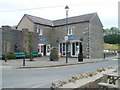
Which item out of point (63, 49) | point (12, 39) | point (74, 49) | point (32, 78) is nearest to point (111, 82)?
point (32, 78)

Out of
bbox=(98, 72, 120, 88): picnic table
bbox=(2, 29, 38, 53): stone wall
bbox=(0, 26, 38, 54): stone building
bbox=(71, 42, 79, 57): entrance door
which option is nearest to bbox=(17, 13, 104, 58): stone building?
bbox=(71, 42, 79, 57): entrance door

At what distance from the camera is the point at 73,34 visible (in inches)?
1262

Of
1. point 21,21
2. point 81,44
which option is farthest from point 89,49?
point 21,21

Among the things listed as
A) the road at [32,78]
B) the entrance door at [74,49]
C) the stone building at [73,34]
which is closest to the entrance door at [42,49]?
the stone building at [73,34]

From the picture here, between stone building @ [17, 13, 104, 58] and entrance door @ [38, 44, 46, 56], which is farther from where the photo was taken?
entrance door @ [38, 44, 46, 56]

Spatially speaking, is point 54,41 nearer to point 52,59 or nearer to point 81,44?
point 81,44

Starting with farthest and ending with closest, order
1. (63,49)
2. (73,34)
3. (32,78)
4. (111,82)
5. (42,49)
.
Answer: (63,49) → (42,49) → (73,34) → (32,78) → (111,82)

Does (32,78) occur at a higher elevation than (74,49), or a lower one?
lower

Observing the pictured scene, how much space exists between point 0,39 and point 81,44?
1454cm

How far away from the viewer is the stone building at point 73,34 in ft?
98.7

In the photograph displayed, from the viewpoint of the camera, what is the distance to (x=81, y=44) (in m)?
30.6

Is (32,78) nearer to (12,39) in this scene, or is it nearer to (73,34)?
(12,39)

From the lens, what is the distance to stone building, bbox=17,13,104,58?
30.1 metres

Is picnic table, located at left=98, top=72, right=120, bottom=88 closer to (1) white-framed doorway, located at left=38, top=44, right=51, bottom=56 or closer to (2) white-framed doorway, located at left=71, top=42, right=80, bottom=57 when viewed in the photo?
(2) white-framed doorway, located at left=71, top=42, right=80, bottom=57
